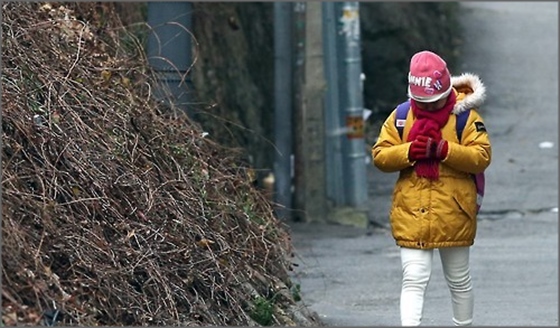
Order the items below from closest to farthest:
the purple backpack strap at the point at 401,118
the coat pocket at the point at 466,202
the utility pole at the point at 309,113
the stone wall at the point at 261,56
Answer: the coat pocket at the point at 466,202 < the purple backpack strap at the point at 401,118 < the stone wall at the point at 261,56 < the utility pole at the point at 309,113

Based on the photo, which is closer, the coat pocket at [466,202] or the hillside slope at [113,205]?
the hillside slope at [113,205]

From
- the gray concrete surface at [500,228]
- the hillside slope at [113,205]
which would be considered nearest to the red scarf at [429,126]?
the hillside slope at [113,205]

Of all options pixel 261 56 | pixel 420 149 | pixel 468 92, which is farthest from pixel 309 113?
pixel 420 149

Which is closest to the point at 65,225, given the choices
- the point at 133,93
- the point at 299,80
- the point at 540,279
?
the point at 133,93

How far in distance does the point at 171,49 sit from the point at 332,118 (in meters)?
5.91

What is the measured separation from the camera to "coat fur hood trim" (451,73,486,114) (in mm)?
6004

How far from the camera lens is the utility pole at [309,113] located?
13.5 metres

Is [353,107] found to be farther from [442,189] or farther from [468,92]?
[442,189]

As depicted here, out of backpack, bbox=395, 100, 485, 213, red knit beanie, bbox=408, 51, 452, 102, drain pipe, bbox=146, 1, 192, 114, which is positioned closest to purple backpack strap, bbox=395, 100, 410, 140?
backpack, bbox=395, 100, 485, 213

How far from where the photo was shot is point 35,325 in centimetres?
539

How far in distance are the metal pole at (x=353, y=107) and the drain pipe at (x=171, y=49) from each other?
5.53 meters

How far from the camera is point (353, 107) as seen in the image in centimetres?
1372

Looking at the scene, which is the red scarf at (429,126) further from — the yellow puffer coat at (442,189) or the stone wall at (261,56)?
the stone wall at (261,56)

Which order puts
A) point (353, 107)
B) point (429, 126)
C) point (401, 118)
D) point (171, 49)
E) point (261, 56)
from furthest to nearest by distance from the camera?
point (261, 56), point (353, 107), point (171, 49), point (401, 118), point (429, 126)
